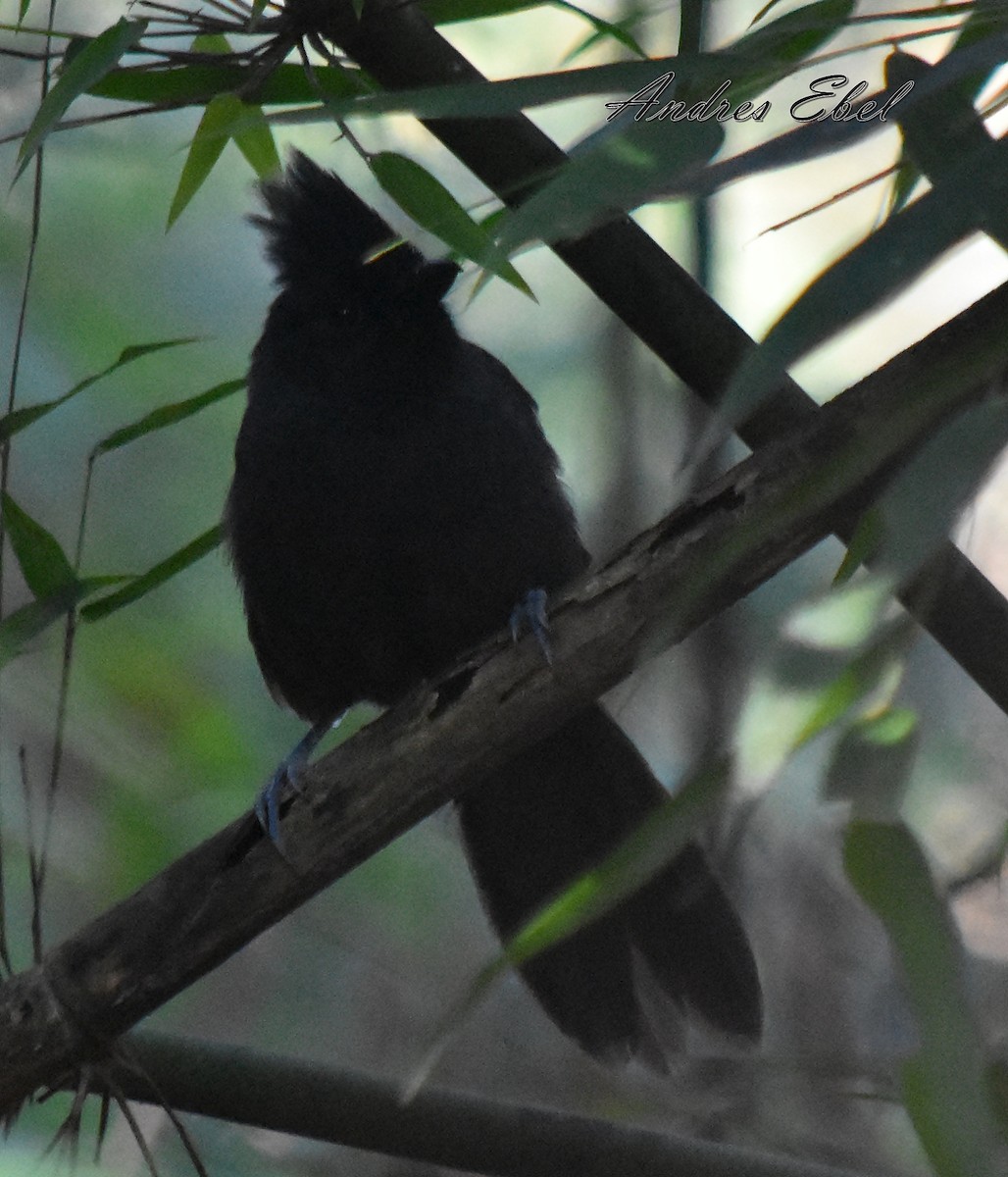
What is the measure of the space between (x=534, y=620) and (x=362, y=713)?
1579mm

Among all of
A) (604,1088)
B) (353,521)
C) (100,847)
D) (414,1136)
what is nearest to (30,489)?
(100,847)

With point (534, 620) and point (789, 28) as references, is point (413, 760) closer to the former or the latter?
point (534, 620)

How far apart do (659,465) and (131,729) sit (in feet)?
4.39

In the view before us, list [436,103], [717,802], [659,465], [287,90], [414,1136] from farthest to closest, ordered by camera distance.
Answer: [659,465] < [287,90] < [414,1136] < [436,103] < [717,802]

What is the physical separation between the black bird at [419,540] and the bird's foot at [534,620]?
0.04 meters

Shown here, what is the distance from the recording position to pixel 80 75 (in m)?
1.50

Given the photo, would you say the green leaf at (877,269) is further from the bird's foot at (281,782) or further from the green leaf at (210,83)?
the green leaf at (210,83)

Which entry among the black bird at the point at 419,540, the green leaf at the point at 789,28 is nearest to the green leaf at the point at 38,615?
the black bird at the point at 419,540

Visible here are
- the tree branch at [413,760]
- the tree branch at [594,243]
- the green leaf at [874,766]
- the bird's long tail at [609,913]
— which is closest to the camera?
the green leaf at [874,766]

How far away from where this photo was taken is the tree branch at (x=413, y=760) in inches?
57.7

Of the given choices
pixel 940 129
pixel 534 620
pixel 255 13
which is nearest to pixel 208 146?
pixel 255 13

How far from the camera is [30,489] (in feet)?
11.6

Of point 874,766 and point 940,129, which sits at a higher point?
point 940,129

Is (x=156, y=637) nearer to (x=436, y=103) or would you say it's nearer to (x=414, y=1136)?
(x=414, y=1136)
